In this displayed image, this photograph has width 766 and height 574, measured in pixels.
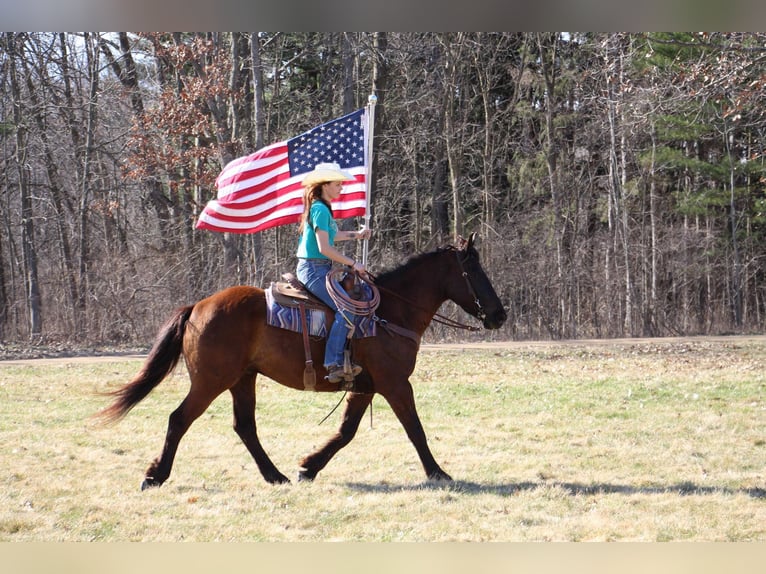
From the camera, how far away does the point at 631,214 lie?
96.8 feet

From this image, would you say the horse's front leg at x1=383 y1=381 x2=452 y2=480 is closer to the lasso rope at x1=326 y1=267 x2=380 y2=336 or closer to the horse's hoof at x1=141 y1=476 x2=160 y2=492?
the lasso rope at x1=326 y1=267 x2=380 y2=336

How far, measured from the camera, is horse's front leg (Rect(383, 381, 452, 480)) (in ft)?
24.0

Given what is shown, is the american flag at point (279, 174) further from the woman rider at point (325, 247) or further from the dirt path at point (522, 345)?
the dirt path at point (522, 345)

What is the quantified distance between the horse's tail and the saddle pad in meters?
0.82

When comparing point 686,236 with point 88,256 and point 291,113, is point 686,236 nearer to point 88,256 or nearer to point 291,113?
point 291,113

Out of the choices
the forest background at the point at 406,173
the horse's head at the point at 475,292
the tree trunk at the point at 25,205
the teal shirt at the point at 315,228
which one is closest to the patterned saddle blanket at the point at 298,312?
the teal shirt at the point at 315,228

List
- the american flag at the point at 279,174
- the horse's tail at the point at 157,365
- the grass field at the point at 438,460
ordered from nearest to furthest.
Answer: the grass field at the point at 438,460 < the horse's tail at the point at 157,365 < the american flag at the point at 279,174

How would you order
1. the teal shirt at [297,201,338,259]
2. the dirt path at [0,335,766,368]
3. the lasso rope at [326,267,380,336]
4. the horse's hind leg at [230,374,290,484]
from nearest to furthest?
the teal shirt at [297,201,338,259]
the lasso rope at [326,267,380,336]
the horse's hind leg at [230,374,290,484]
the dirt path at [0,335,766,368]

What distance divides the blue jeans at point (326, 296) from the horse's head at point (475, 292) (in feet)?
3.79

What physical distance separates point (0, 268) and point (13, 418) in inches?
618

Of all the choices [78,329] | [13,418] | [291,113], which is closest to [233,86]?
[291,113]

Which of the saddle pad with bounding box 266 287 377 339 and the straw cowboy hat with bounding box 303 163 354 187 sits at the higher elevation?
the straw cowboy hat with bounding box 303 163 354 187

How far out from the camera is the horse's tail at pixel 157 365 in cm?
726

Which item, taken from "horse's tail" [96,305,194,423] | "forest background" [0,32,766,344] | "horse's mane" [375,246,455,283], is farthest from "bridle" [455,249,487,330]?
"forest background" [0,32,766,344]
